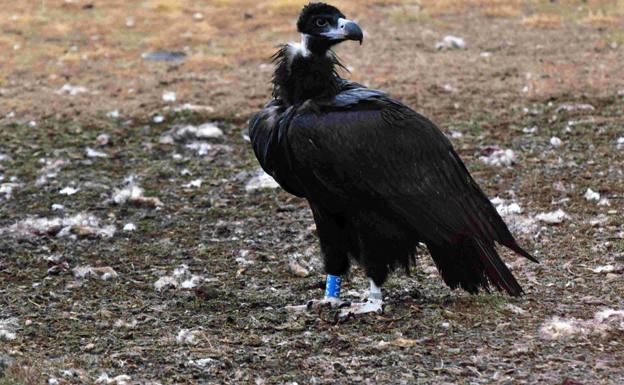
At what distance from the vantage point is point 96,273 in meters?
6.75

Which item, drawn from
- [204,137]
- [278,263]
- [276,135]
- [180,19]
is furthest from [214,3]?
[276,135]

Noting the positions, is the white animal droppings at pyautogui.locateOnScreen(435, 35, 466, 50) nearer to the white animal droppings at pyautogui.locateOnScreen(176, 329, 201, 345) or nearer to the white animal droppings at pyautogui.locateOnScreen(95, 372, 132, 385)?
the white animal droppings at pyautogui.locateOnScreen(176, 329, 201, 345)

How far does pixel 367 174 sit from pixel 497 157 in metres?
3.83

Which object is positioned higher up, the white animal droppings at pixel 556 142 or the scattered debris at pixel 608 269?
the white animal droppings at pixel 556 142

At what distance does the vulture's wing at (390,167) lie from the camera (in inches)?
213

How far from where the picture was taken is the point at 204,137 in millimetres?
10070

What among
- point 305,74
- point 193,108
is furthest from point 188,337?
point 193,108

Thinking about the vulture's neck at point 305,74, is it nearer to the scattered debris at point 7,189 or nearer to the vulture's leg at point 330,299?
the vulture's leg at point 330,299

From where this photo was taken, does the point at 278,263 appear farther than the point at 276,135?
Yes

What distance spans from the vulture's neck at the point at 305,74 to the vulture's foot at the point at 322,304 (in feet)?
3.82

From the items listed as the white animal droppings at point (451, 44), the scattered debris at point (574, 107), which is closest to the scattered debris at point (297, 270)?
the scattered debris at point (574, 107)

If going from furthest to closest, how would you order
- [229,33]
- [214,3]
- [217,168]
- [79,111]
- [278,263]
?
1. [214,3]
2. [229,33]
3. [79,111]
4. [217,168]
5. [278,263]

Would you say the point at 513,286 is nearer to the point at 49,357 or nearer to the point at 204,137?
the point at 49,357

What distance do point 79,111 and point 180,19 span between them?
4960 millimetres
